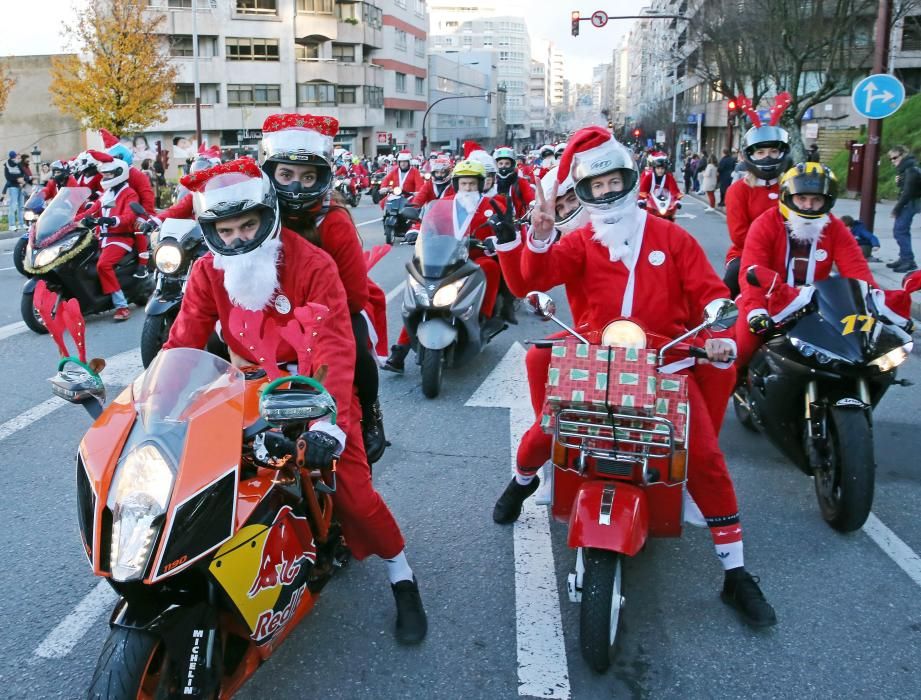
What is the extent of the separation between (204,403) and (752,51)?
33846mm

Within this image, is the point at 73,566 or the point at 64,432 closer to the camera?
the point at 73,566

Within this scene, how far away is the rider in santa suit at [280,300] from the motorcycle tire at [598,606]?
691 mm

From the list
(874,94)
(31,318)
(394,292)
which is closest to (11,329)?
(31,318)

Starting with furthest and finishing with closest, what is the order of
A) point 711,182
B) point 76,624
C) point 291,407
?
point 711,182
point 76,624
point 291,407

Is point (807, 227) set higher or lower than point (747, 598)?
higher

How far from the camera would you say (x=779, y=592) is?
3723mm

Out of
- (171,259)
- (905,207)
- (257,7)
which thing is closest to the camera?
(171,259)

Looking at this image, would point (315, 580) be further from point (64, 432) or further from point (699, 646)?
point (64, 432)

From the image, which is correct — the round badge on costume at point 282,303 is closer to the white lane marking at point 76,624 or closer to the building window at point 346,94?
the white lane marking at point 76,624

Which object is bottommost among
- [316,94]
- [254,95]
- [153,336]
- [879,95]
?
[153,336]

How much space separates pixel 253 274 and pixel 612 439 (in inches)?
58.1

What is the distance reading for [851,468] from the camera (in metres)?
4.03

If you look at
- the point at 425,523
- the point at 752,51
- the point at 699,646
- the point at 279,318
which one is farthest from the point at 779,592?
the point at 752,51

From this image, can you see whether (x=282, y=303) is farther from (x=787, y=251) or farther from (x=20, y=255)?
(x=20, y=255)
